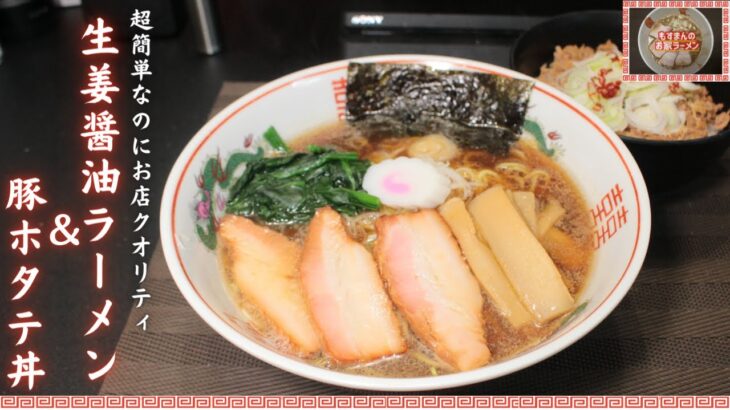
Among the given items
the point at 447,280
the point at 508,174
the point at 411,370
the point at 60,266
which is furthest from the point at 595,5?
the point at 60,266

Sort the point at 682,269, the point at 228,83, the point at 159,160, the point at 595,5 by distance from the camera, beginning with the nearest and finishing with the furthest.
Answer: the point at 682,269
the point at 159,160
the point at 228,83
the point at 595,5

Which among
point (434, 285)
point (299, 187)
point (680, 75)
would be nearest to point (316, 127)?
point (299, 187)

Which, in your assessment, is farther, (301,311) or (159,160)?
(159,160)

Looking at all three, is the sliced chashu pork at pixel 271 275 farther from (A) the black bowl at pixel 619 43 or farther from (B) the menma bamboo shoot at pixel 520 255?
(A) the black bowl at pixel 619 43

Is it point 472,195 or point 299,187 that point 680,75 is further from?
point 299,187

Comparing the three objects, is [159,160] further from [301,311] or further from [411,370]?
[411,370]

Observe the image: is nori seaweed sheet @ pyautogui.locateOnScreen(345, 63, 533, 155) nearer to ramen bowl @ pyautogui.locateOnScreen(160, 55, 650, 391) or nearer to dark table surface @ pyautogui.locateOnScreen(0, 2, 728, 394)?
ramen bowl @ pyautogui.locateOnScreen(160, 55, 650, 391)

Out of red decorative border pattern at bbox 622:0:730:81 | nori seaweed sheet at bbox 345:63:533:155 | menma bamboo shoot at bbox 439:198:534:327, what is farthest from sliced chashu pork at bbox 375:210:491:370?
red decorative border pattern at bbox 622:0:730:81
